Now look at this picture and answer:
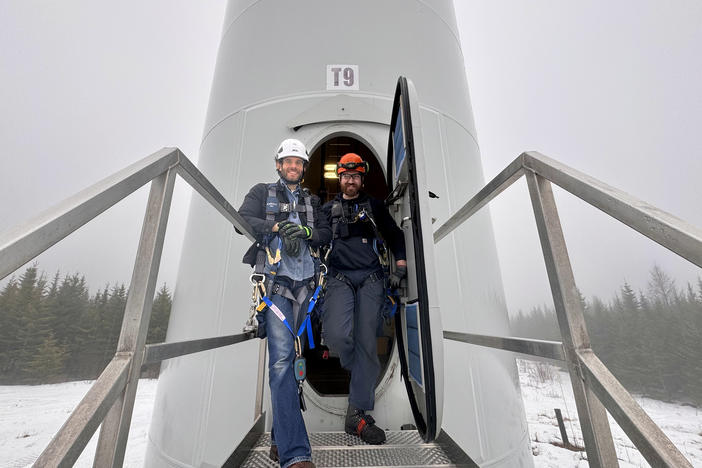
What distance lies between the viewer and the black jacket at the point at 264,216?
6.78 ft

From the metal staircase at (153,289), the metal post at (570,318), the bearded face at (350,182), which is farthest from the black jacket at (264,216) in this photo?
the metal post at (570,318)

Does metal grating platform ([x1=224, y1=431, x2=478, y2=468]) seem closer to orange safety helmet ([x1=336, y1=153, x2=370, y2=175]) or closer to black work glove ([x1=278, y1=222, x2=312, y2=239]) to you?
black work glove ([x1=278, y1=222, x2=312, y2=239])

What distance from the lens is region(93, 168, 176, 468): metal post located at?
3.01 ft

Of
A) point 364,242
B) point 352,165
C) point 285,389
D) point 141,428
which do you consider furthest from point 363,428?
point 141,428

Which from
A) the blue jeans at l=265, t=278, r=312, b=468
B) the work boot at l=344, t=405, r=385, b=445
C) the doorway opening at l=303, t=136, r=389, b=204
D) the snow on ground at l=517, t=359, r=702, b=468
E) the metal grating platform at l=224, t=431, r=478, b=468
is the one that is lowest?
the snow on ground at l=517, t=359, r=702, b=468

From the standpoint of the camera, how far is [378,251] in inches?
99.0

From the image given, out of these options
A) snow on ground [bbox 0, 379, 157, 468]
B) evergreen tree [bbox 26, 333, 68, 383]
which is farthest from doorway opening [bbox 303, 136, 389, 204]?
evergreen tree [bbox 26, 333, 68, 383]

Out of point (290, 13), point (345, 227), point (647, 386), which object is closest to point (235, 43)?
point (290, 13)

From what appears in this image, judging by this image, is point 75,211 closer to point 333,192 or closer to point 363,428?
point 363,428

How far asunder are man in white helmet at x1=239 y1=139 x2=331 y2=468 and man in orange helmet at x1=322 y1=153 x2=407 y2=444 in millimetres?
268

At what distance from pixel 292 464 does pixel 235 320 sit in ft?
4.85

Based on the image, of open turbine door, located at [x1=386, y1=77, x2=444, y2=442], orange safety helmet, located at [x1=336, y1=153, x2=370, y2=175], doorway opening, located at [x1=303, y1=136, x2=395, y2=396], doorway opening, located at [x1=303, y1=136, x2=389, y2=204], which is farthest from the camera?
doorway opening, located at [x1=303, y1=136, x2=389, y2=204]

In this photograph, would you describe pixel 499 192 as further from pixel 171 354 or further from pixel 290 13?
pixel 290 13

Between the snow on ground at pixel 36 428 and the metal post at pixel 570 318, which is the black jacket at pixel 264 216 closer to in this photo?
the metal post at pixel 570 318
